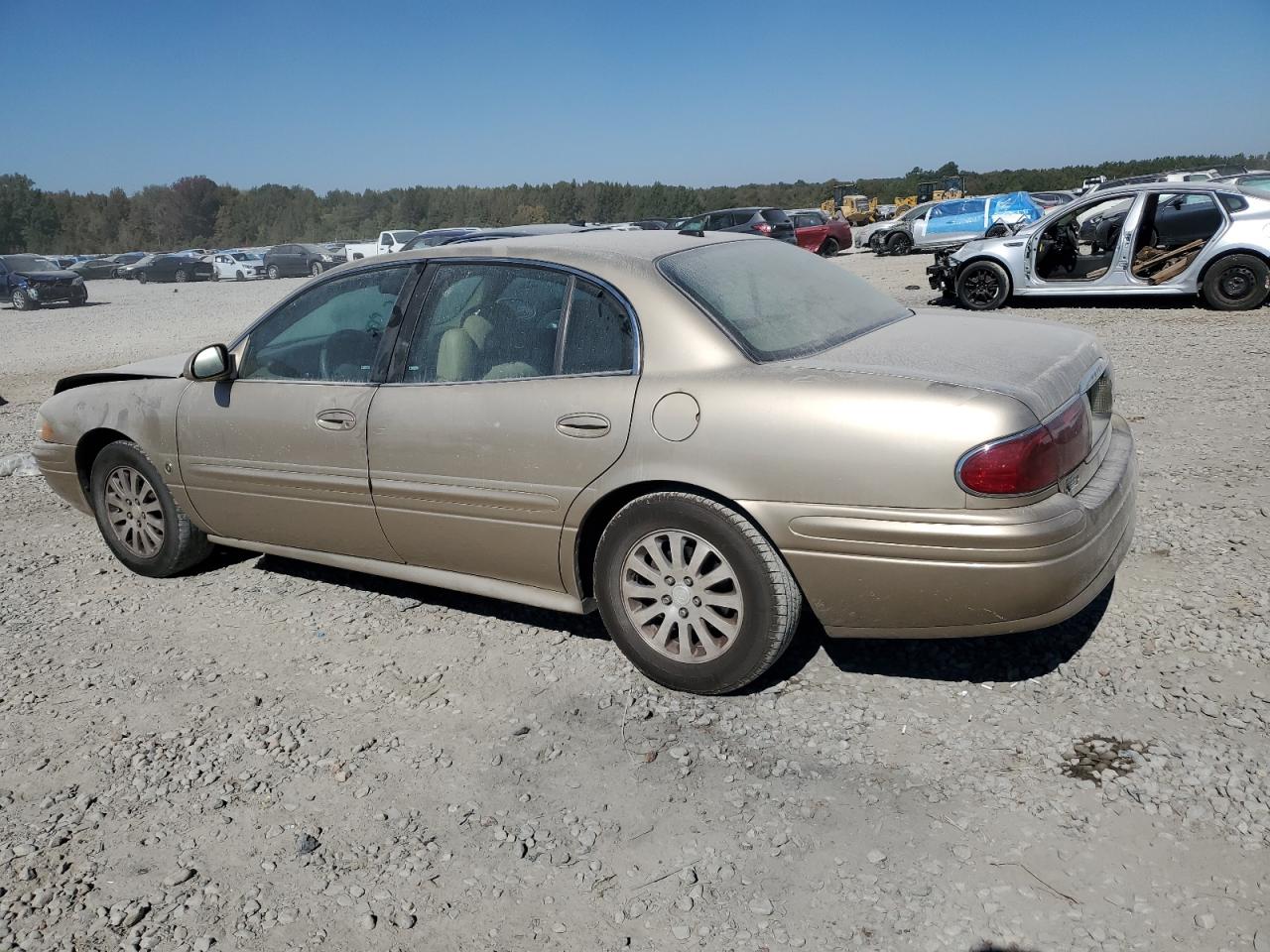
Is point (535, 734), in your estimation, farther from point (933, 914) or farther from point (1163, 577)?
point (1163, 577)

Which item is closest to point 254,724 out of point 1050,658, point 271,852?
point 271,852

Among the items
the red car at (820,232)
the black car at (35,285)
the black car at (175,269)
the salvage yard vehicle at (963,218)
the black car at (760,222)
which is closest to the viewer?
the salvage yard vehicle at (963,218)

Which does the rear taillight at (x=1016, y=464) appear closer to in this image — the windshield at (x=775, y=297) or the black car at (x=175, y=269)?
the windshield at (x=775, y=297)

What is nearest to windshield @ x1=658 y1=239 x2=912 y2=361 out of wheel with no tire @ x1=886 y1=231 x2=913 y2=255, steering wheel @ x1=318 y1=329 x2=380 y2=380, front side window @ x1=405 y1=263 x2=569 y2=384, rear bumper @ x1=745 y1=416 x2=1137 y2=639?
front side window @ x1=405 y1=263 x2=569 y2=384

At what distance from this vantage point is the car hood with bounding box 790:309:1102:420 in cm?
312

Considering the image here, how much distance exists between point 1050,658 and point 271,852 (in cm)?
265

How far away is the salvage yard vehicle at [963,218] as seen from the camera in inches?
1014

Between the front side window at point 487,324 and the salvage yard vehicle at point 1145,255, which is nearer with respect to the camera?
the front side window at point 487,324

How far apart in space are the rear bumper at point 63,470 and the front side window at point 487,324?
229 cm

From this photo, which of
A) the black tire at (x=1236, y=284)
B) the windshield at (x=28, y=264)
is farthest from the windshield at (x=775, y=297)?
the windshield at (x=28, y=264)

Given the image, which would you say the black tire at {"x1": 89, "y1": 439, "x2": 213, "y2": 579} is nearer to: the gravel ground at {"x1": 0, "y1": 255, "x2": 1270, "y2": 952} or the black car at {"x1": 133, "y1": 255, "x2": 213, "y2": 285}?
the gravel ground at {"x1": 0, "y1": 255, "x2": 1270, "y2": 952}

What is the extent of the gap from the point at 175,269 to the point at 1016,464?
4476 centimetres

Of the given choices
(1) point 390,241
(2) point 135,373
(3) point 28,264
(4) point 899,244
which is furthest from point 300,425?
(1) point 390,241

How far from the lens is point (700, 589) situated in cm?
342
